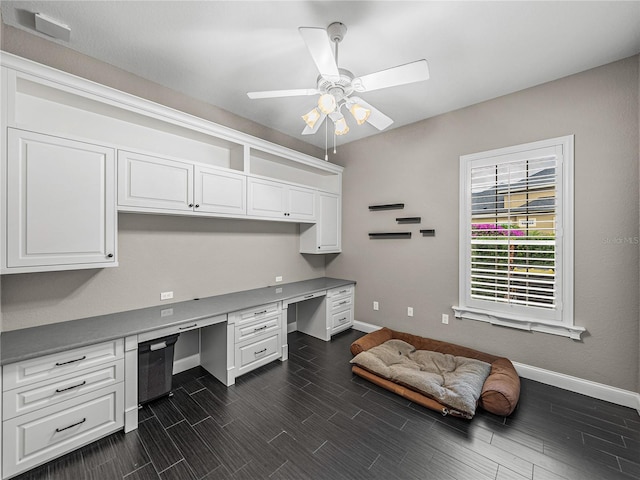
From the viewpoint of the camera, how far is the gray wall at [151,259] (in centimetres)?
203

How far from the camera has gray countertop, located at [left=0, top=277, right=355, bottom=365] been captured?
169 centimetres

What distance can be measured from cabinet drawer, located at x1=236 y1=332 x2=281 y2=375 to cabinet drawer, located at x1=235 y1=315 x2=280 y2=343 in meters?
0.08

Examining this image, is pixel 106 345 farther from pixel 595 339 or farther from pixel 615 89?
pixel 615 89

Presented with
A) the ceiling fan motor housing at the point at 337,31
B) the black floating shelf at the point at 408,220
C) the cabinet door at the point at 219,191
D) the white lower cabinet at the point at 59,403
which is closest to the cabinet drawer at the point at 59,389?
the white lower cabinet at the point at 59,403

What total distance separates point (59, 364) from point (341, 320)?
3.04m

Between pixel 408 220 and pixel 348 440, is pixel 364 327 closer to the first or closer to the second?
Answer: pixel 408 220

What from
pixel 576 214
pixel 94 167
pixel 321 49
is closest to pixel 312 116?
pixel 321 49

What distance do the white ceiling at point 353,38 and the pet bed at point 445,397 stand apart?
8.99ft

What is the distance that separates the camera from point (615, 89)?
2.33 metres

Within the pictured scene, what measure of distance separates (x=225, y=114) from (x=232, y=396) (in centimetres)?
300

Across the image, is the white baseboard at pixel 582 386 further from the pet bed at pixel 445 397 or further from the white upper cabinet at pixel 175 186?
the white upper cabinet at pixel 175 186

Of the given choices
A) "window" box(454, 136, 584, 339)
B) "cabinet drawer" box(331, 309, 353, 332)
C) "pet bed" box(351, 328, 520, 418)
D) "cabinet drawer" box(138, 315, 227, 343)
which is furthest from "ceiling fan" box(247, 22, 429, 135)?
"cabinet drawer" box(331, 309, 353, 332)

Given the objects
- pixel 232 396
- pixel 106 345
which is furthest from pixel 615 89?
pixel 106 345

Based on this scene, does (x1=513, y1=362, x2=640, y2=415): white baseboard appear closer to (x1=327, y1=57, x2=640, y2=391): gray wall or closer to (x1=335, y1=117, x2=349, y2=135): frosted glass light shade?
(x1=327, y1=57, x2=640, y2=391): gray wall
